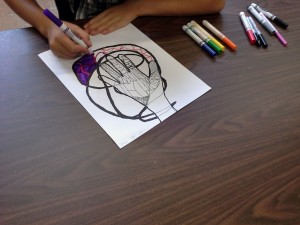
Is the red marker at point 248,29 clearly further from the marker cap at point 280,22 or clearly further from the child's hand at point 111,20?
the child's hand at point 111,20

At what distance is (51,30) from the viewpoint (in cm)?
59

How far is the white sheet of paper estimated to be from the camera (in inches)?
19.9

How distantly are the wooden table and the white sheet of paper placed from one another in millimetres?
17

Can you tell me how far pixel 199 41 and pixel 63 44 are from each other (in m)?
0.30

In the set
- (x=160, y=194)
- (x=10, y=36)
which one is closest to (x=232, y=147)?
(x=160, y=194)

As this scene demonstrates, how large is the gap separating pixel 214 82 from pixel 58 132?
0.32 metres

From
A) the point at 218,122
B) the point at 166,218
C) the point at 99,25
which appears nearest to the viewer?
the point at 166,218

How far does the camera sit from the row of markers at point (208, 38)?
64 cm

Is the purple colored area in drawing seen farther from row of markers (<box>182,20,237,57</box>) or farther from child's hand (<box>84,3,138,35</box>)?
row of markers (<box>182,20,237,57</box>)

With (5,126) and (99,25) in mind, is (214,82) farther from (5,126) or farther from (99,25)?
(5,126)

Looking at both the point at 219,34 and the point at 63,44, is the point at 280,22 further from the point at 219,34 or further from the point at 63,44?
the point at 63,44

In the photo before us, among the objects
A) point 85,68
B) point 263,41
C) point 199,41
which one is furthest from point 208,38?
point 85,68

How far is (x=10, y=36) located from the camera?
0.60 m

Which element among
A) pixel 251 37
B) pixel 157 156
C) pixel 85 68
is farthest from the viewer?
pixel 251 37
